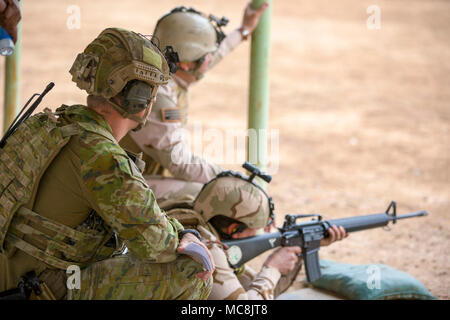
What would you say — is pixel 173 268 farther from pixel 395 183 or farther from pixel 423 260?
pixel 395 183

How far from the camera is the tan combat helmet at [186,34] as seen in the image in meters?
4.75

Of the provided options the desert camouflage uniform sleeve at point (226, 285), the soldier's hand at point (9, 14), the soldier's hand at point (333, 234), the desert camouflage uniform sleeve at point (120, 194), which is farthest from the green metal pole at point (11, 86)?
the desert camouflage uniform sleeve at point (120, 194)

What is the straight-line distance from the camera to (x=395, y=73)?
12430 millimetres

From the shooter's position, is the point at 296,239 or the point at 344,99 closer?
the point at 296,239

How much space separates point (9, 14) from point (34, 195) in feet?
4.29

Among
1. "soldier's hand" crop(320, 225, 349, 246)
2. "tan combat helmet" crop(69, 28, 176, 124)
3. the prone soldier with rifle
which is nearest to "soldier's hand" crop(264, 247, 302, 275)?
the prone soldier with rifle

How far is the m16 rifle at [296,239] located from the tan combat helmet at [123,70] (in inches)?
45.8

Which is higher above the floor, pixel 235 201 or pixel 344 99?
pixel 344 99

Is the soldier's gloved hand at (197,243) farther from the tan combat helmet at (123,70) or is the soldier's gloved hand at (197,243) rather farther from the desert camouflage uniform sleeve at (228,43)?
the desert camouflage uniform sleeve at (228,43)

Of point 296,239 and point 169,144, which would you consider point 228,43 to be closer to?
point 169,144

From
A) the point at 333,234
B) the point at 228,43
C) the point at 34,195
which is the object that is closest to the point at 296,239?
the point at 333,234

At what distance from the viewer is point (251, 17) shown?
5.34 metres

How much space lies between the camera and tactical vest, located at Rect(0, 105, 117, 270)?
114 inches
